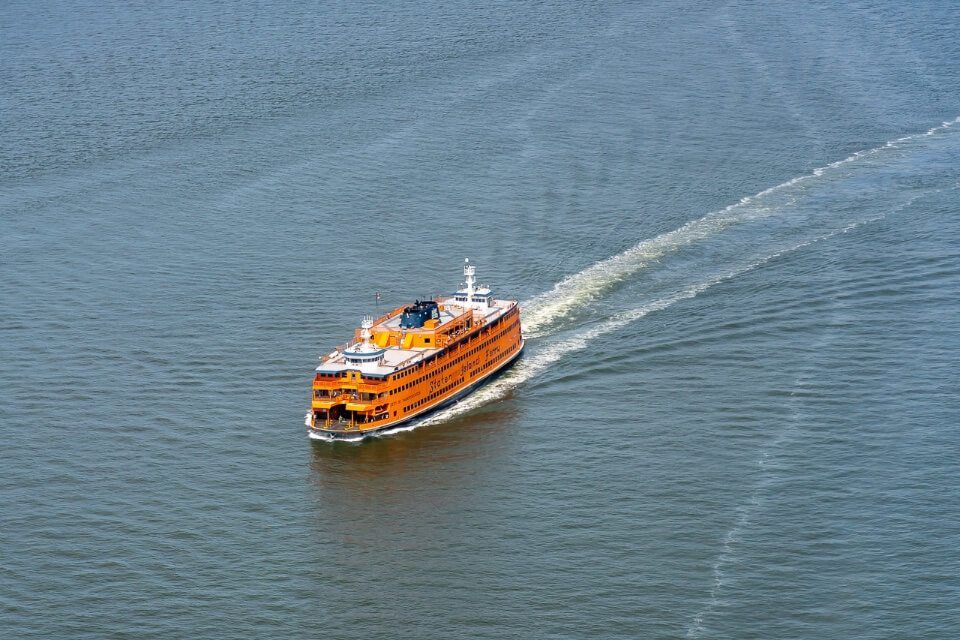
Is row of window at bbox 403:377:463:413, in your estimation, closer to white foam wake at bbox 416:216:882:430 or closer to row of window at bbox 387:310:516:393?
white foam wake at bbox 416:216:882:430

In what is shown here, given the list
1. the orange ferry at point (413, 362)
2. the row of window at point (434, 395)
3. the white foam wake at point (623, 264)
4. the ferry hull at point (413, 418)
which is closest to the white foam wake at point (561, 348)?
the ferry hull at point (413, 418)

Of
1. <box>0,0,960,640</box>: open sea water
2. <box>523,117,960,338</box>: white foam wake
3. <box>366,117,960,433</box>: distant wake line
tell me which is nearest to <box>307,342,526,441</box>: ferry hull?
<box>366,117,960,433</box>: distant wake line

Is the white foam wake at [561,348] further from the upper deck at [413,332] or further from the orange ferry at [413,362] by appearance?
the upper deck at [413,332]

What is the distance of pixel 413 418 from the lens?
145625mm

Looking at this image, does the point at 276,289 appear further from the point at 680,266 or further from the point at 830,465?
the point at 830,465

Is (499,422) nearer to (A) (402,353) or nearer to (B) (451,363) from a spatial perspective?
(B) (451,363)

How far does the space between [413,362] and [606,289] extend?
111ft

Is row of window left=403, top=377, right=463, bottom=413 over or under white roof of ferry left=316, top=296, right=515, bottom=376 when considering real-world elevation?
under

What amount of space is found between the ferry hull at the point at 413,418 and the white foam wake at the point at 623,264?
8.46 metres

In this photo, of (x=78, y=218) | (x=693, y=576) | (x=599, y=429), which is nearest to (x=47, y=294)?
(x=78, y=218)

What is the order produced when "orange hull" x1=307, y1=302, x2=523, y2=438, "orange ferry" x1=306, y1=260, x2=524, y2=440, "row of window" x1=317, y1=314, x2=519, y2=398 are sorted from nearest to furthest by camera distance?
"orange hull" x1=307, y1=302, x2=523, y2=438 < "orange ferry" x1=306, y1=260, x2=524, y2=440 < "row of window" x1=317, y1=314, x2=519, y2=398

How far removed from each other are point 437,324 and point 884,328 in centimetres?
4316

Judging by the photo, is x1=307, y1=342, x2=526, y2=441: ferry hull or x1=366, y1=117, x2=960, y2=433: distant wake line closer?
x1=307, y1=342, x2=526, y2=441: ferry hull

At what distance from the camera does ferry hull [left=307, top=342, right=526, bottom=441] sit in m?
141
